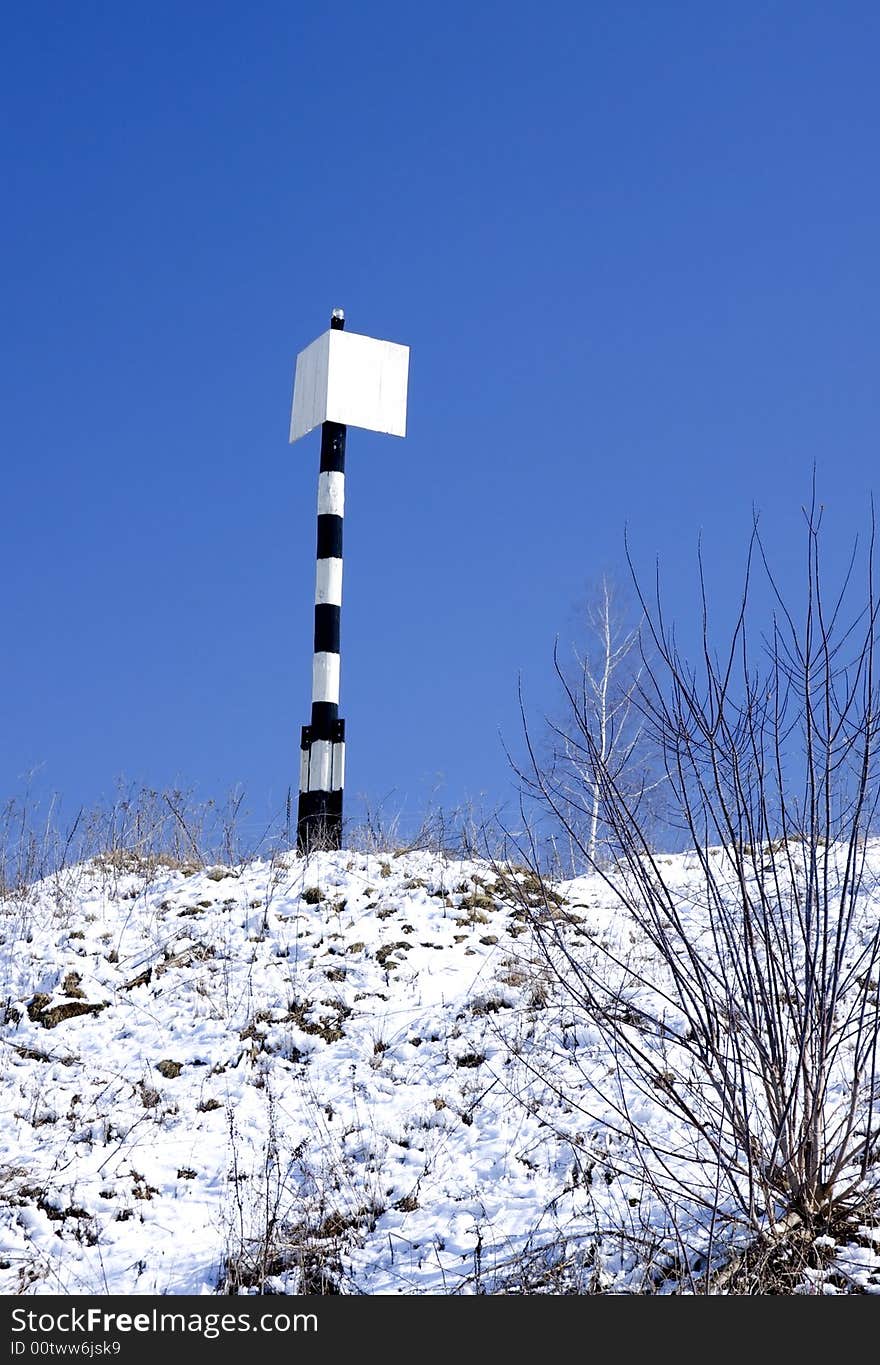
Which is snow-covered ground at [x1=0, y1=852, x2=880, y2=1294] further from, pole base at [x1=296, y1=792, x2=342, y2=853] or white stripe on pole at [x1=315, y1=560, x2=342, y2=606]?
white stripe on pole at [x1=315, y1=560, x2=342, y2=606]

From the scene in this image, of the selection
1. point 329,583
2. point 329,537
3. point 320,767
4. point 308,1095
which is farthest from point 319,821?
point 308,1095

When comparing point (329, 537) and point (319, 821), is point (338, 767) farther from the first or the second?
point (329, 537)

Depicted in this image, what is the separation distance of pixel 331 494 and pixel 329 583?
3.10ft

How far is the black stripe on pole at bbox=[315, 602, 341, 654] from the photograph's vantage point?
11422mm

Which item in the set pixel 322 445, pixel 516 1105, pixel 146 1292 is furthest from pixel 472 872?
pixel 146 1292

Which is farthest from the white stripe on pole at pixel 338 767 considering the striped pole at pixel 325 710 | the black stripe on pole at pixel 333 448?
the black stripe on pole at pixel 333 448

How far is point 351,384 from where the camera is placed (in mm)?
12211

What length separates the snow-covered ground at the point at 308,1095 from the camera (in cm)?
569

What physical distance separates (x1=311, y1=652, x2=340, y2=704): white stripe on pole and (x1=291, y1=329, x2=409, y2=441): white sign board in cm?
255

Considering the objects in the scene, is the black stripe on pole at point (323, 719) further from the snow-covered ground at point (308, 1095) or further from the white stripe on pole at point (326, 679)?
the snow-covered ground at point (308, 1095)

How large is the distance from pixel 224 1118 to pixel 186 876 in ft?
12.6

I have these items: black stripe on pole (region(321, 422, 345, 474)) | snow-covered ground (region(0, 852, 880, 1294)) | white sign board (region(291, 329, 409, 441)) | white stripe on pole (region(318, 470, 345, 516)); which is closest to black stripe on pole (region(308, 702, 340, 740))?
snow-covered ground (region(0, 852, 880, 1294))

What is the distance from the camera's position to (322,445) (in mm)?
12031

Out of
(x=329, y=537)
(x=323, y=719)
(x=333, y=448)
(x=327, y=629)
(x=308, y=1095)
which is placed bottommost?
(x=308, y=1095)
